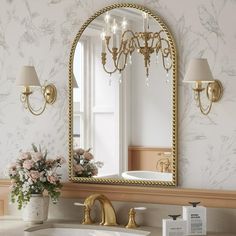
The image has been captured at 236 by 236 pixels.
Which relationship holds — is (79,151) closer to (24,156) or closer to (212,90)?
(24,156)

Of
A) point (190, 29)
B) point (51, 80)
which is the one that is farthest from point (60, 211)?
point (190, 29)

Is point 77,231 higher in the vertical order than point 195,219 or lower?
lower

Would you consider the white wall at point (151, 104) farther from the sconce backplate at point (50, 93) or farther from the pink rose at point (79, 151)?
the sconce backplate at point (50, 93)

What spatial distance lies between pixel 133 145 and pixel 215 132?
0.46 metres

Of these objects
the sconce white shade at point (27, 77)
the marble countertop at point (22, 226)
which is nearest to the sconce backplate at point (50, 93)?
the sconce white shade at point (27, 77)

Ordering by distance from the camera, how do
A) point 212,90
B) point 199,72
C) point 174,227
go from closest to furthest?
point 174,227
point 199,72
point 212,90

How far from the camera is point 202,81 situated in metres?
3.35

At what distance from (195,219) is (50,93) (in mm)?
1196

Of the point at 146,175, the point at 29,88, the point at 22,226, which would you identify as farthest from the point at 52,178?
the point at 29,88

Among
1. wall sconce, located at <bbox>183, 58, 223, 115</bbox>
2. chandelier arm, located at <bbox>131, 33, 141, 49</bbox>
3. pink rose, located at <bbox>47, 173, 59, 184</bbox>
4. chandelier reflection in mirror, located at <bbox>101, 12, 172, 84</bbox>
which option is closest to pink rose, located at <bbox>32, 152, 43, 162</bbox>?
pink rose, located at <bbox>47, 173, 59, 184</bbox>

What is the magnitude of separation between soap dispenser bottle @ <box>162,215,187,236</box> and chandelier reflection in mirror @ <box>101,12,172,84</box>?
2.63ft

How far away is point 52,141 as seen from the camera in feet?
12.9

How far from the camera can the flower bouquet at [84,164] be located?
12.3 feet

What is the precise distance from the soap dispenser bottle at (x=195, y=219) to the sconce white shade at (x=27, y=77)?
3.83 ft
